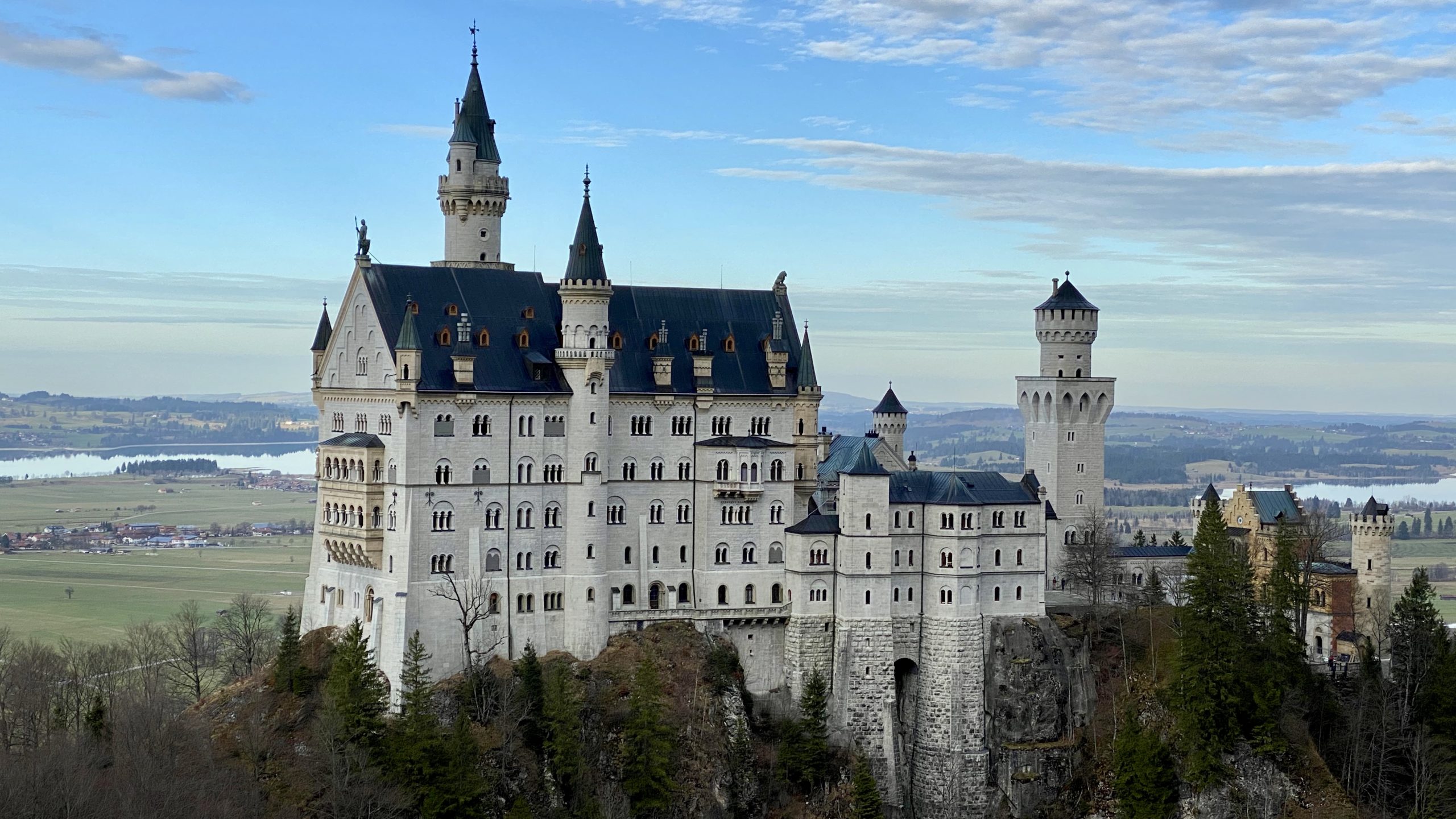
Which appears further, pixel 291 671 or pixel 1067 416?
pixel 1067 416

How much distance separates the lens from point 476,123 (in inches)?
4200

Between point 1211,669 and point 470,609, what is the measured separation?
3973 centimetres

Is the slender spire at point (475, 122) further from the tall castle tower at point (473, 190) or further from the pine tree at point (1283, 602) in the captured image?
the pine tree at point (1283, 602)

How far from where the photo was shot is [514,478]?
9712 cm

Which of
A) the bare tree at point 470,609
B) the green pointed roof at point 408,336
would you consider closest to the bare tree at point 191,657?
the bare tree at point 470,609

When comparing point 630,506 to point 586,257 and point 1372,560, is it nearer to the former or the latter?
point 586,257

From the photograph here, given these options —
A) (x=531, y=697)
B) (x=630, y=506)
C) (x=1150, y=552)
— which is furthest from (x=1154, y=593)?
(x=531, y=697)

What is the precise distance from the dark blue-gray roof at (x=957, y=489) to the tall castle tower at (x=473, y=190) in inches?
1060

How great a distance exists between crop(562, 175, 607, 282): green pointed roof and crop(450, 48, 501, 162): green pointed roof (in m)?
10.6

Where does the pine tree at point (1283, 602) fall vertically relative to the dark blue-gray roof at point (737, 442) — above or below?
below

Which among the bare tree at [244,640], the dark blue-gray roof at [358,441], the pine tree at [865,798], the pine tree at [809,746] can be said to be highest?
the dark blue-gray roof at [358,441]

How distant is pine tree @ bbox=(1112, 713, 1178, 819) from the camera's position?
96625 millimetres

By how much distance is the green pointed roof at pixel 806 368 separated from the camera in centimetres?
10506

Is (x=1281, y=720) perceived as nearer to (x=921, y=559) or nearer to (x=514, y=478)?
(x=921, y=559)
